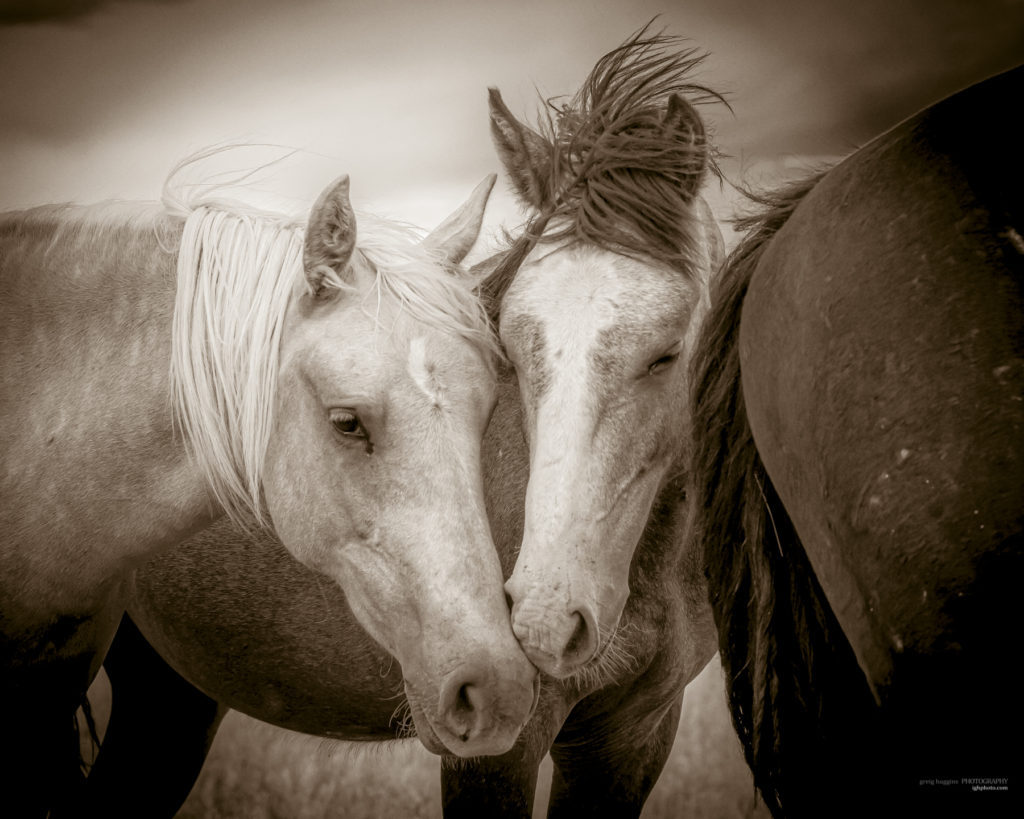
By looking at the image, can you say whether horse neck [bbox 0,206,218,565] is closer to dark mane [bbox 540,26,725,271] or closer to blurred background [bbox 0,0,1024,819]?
blurred background [bbox 0,0,1024,819]

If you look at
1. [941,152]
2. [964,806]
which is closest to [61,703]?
[964,806]

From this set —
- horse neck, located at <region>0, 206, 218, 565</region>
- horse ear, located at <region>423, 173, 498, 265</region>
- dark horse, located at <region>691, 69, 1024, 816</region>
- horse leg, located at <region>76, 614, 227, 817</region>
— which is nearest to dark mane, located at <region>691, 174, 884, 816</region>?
dark horse, located at <region>691, 69, 1024, 816</region>

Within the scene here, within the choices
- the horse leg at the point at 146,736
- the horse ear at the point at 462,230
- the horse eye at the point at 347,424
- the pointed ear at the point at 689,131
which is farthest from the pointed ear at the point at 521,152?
the horse leg at the point at 146,736

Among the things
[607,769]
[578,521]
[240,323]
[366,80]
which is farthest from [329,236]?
[607,769]

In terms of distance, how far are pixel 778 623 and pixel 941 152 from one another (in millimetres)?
968

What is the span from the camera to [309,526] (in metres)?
2.00

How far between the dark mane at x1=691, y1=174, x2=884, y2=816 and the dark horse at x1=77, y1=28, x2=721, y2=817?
0.84ft

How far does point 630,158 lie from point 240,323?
1.24m

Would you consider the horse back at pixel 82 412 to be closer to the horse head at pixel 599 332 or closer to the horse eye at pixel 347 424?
the horse eye at pixel 347 424

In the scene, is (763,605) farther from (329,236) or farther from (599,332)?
(329,236)

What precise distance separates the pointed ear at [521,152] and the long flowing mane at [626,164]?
2 cm

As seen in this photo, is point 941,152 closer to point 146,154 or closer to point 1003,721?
point 1003,721

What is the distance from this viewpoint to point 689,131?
236 centimetres

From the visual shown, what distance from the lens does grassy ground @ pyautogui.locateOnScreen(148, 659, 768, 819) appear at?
170 inches
